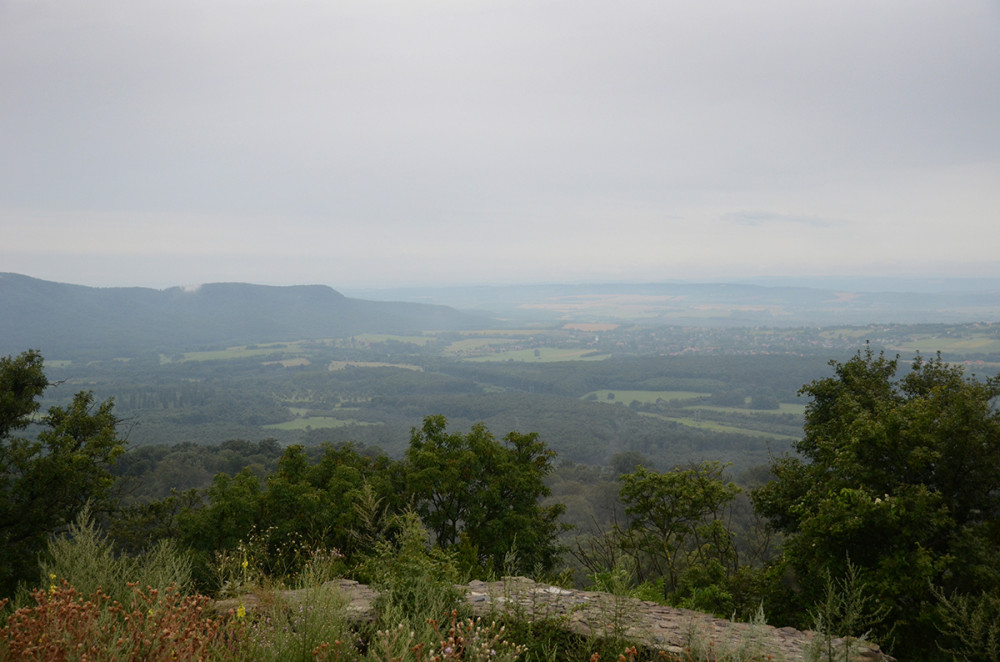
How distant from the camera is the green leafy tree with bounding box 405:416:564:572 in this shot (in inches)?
530

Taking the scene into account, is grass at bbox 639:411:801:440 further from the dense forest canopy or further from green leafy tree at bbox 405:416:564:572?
green leafy tree at bbox 405:416:564:572

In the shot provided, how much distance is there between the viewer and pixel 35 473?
34.4ft

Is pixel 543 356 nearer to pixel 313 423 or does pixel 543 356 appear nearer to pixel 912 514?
pixel 313 423

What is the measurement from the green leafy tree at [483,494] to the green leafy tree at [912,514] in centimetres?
622

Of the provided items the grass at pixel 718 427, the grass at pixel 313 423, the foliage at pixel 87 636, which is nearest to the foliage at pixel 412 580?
the foliage at pixel 87 636

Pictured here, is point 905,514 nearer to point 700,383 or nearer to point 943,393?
point 943,393

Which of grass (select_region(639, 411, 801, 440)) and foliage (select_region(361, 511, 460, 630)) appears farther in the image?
grass (select_region(639, 411, 801, 440))

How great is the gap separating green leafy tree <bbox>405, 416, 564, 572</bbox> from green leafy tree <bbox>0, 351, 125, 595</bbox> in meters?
6.98

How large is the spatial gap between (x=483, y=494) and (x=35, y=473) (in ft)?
31.5

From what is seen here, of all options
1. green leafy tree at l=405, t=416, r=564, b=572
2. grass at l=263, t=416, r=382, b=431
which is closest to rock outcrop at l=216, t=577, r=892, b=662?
green leafy tree at l=405, t=416, r=564, b=572

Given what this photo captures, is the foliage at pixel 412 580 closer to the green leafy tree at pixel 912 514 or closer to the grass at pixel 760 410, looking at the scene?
the green leafy tree at pixel 912 514

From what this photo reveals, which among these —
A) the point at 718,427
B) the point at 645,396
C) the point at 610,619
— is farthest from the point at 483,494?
the point at 645,396

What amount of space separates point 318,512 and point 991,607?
12.2 m

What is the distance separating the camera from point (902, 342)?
4793 inches
